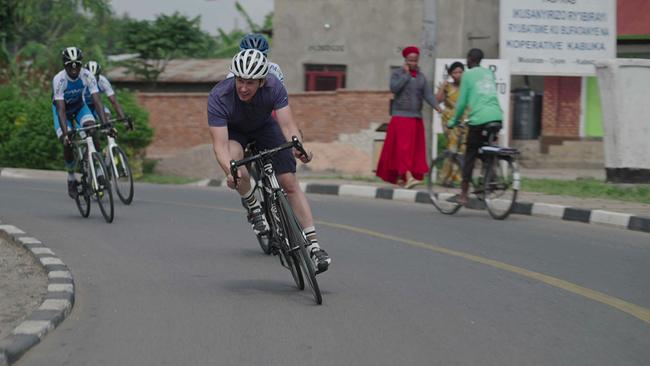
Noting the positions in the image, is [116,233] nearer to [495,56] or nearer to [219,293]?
[219,293]

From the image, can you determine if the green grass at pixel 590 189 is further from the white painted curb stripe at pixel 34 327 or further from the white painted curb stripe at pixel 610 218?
the white painted curb stripe at pixel 34 327

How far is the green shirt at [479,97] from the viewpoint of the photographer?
48.6 ft

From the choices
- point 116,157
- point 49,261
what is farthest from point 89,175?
point 49,261

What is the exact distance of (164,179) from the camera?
957 inches

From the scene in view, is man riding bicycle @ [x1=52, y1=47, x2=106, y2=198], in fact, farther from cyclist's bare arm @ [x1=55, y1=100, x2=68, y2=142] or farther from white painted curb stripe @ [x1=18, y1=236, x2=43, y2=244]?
white painted curb stripe @ [x1=18, y1=236, x2=43, y2=244]

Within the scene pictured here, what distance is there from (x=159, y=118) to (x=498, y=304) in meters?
30.0

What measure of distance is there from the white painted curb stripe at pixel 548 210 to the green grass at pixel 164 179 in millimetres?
9184

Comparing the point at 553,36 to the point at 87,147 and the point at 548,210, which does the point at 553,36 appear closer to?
the point at 548,210

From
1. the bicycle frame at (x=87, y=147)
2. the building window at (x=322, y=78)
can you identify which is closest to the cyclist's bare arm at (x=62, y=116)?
the bicycle frame at (x=87, y=147)

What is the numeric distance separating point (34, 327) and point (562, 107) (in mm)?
25579

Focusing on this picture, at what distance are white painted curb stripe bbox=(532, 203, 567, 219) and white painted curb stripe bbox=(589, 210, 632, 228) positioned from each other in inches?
26.3

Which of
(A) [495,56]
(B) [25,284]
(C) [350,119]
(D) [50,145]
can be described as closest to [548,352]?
Answer: (B) [25,284]

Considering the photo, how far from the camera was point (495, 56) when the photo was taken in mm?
34312

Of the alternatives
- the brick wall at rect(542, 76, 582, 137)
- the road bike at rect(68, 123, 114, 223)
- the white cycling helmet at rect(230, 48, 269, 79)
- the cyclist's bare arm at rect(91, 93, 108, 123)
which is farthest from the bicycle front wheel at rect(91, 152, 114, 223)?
the brick wall at rect(542, 76, 582, 137)
